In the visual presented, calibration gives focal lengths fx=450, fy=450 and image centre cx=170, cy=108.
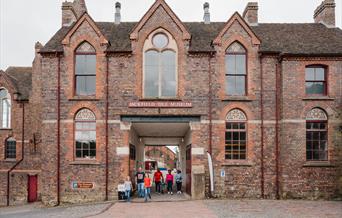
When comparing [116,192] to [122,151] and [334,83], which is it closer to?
[122,151]

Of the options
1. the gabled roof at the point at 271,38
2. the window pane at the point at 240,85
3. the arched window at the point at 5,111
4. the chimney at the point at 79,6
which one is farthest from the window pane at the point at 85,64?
the arched window at the point at 5,111

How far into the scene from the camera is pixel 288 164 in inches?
961

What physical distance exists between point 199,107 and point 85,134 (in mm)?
6564

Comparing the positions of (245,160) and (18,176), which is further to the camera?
(18,176)

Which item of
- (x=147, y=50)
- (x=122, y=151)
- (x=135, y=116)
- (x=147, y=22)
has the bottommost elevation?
(x=122, y=151)

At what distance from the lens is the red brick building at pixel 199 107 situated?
2464 cm

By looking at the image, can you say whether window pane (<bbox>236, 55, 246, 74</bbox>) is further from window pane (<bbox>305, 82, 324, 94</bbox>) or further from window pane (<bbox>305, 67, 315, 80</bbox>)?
window pane (<bbox>305, 82, 324, 94</bbox>)

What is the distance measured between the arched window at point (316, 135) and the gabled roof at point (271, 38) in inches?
137

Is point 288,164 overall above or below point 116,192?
above

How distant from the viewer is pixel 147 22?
25.6 meters

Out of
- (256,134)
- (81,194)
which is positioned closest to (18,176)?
(81,194)

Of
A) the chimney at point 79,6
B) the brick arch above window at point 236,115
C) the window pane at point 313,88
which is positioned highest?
the chimney at point 79,6

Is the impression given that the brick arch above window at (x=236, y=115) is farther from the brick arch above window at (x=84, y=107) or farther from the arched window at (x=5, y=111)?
the arched window at (x=5, y=111)

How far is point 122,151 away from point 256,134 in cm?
749
